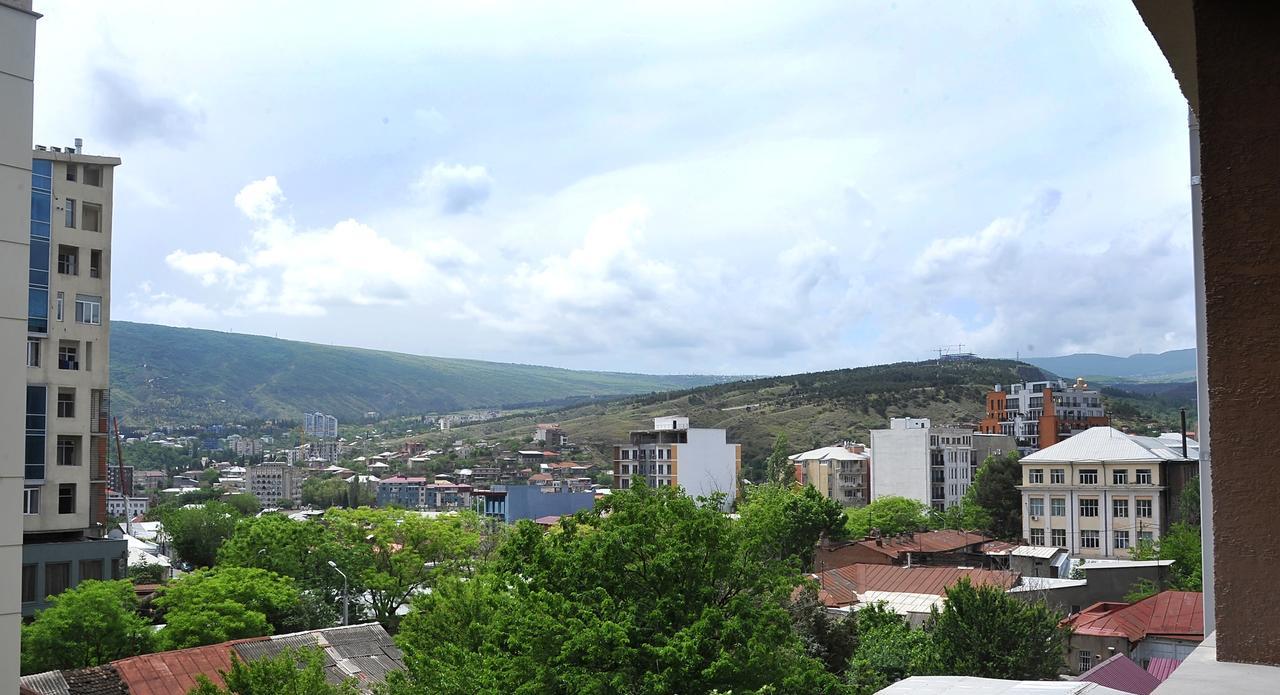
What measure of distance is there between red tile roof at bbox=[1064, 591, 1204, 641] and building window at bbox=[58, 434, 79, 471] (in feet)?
111

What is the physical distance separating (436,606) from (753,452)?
322ft

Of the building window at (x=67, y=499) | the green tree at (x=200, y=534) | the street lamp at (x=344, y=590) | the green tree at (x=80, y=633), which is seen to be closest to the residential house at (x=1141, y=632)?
the street lamp at (x=344, y=590)

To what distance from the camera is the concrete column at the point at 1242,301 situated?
1.95 metres

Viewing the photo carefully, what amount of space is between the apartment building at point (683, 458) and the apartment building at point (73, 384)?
1946 inches

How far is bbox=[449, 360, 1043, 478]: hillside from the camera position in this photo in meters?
123

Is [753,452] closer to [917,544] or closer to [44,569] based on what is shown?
[917,544]

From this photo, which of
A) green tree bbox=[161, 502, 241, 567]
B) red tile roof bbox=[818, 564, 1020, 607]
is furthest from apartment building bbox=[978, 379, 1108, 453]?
green tree bbox=[161, 502, 241, 567]

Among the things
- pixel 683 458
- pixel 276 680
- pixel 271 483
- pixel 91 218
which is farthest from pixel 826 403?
pixel 276 680

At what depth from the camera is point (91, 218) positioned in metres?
38.8

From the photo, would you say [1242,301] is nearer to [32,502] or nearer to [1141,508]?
[32,502]

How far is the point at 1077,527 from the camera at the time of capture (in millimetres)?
56625

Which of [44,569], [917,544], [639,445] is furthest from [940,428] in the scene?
[44,569]

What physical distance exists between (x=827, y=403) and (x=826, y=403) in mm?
381

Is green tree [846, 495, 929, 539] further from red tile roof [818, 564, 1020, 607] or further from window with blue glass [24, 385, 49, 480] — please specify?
window with blue glass [24, 385, 49, 480]
